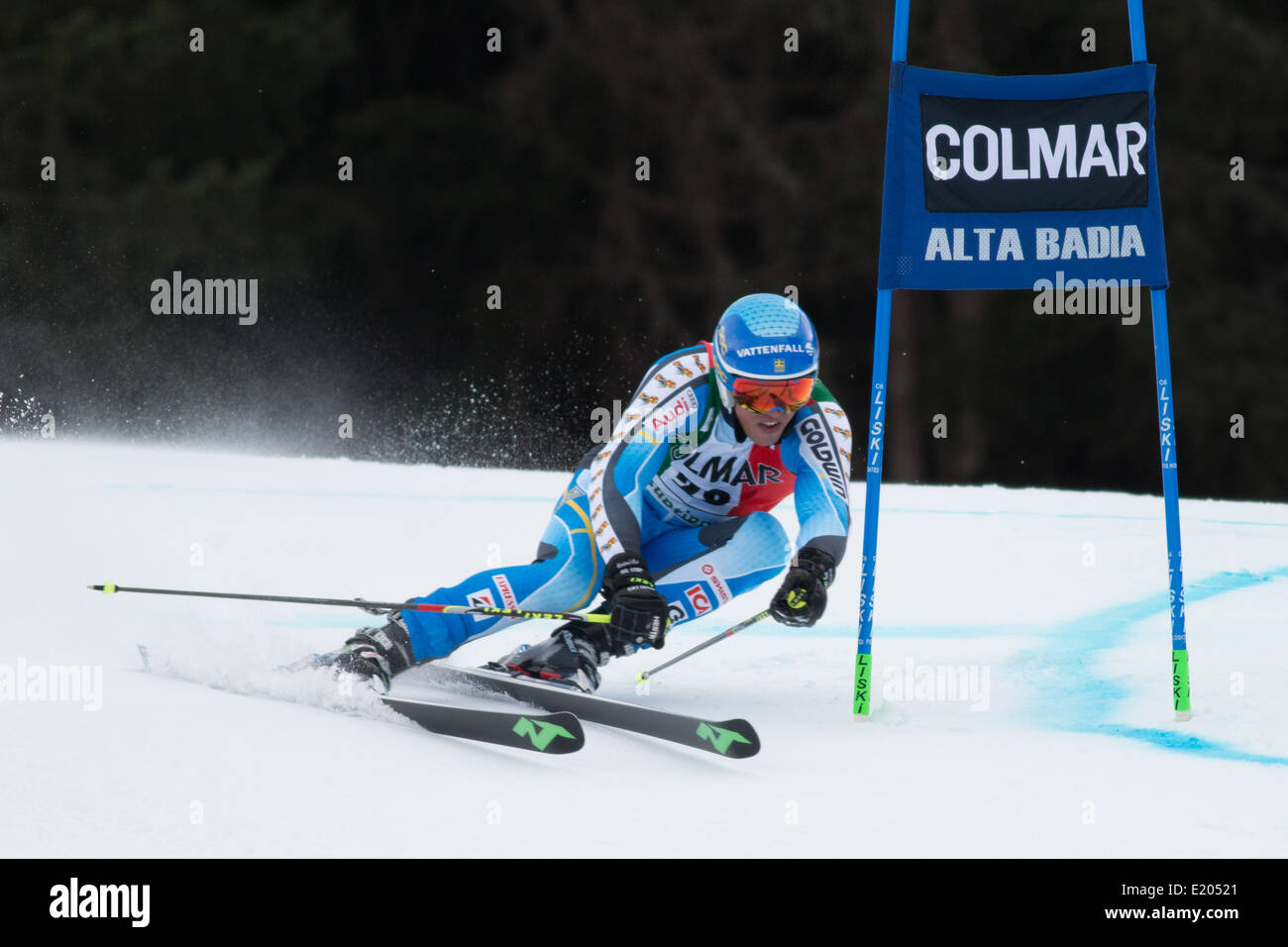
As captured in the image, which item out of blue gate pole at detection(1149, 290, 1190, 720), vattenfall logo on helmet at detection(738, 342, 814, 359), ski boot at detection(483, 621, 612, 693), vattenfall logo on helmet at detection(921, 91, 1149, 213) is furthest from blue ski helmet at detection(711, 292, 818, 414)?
blue gate pole at detection(1149, 290, 1190, 720)

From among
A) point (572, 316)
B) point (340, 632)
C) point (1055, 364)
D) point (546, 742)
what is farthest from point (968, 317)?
point (546, 742)

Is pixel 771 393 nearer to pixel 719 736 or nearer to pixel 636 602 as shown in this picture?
pixel 636 602

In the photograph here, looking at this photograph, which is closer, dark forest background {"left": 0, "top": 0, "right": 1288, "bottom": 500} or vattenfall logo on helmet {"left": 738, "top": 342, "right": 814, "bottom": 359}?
vattenfall logo on helmet {"left": 738, "top": 342, "right": 814, "bottom": 359}

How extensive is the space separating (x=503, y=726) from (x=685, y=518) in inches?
46.9

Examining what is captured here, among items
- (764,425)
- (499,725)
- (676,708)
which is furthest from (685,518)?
(499,725)

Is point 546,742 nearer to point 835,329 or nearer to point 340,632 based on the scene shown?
point 340,632

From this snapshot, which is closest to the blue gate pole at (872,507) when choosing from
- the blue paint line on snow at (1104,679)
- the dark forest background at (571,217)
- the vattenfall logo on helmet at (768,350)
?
the vattenfall logo on helmet at (768,350)

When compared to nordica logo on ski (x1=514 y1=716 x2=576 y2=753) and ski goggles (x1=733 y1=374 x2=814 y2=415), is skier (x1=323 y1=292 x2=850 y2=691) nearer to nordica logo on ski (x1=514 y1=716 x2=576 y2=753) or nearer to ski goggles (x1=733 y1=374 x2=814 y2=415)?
ski goggles (x1=733 y1=374 x2=814 y2=415)

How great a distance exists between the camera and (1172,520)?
13.5 ft

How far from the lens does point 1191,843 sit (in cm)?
303

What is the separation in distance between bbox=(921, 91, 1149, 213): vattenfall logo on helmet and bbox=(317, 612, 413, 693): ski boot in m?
1.79

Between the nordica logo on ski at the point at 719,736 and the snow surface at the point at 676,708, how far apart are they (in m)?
0.05

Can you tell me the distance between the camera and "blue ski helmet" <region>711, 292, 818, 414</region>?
412 cm

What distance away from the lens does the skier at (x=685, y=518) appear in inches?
163
